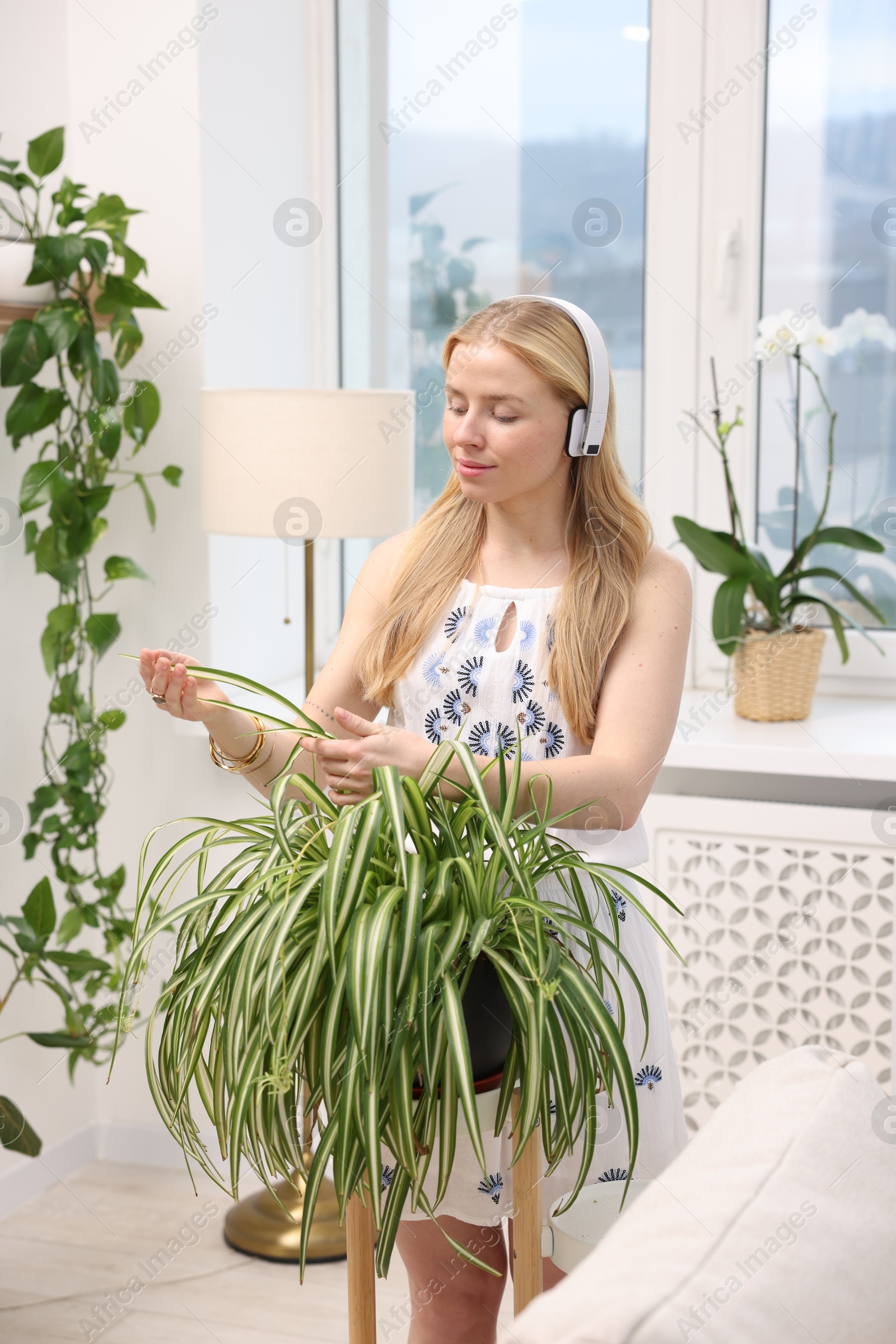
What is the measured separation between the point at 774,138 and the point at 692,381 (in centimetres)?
50

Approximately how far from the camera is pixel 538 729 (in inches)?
56.2

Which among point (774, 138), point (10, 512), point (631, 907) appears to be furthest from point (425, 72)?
point (631, 907)

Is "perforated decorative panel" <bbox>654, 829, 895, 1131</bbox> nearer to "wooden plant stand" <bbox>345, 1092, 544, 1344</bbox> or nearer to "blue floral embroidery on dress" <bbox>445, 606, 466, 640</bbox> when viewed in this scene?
"blue floral embroidery on dress" <bbox>445, 606, 466, 640</bbox>

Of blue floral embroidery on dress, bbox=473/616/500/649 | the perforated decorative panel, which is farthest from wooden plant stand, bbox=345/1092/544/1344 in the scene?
the perforated decorative panel

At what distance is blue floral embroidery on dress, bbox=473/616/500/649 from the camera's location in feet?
4.83

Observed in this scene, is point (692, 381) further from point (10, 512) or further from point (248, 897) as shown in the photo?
point (248, 897)

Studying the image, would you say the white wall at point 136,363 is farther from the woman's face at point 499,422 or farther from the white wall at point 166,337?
the woman's face at point 499,422

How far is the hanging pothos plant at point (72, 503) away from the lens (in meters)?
2.14

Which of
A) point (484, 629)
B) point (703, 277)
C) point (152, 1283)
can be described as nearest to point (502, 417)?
point (484, 629)

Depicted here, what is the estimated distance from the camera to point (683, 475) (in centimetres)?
268

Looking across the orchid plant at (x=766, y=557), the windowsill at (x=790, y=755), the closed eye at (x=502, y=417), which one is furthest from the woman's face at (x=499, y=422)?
the orchid plant at (x=766, y=557)

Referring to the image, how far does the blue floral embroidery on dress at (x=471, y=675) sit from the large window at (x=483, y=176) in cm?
125

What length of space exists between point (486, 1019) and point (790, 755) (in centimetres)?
138

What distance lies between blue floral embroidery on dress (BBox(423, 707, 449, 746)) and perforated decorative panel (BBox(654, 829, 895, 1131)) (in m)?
1.04
